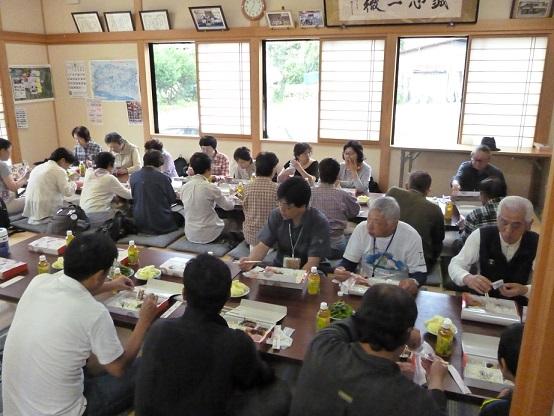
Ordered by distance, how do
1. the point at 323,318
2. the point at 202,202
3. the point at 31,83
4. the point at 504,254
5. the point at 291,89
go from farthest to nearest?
the point at 31,83 → the point at 291,89 → the point at 202,202 → the point at 504,254 → the point at 323,318

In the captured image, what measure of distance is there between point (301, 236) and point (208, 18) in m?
5.31

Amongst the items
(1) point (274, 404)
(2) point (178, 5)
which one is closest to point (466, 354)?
(1) point (274, 404)

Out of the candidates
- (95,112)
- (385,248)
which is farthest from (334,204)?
(95,112)

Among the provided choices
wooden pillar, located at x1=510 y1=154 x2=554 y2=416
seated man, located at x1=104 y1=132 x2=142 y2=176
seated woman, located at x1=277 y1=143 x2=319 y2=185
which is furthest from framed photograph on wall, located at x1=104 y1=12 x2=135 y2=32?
wooden pillar, located at x1=510 y1=154 x2=554 y2=416

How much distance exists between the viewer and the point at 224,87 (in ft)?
26.4

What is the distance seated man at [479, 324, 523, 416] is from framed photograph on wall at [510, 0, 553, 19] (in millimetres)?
5829

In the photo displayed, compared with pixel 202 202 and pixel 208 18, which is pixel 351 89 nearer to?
pixel 208 18

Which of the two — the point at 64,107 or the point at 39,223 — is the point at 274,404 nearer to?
the point at 39,223

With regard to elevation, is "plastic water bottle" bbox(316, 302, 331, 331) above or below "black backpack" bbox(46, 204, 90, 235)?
above

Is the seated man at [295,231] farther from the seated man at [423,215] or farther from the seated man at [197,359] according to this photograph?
the seated man at [197,359]

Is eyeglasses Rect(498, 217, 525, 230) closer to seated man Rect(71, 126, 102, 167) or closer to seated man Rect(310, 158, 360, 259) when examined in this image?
seated man Rect(310, 158, 360, 259)

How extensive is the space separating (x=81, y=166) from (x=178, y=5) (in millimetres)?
3193

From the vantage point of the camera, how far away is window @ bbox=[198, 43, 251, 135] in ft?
25.6

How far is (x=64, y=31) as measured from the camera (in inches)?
340
